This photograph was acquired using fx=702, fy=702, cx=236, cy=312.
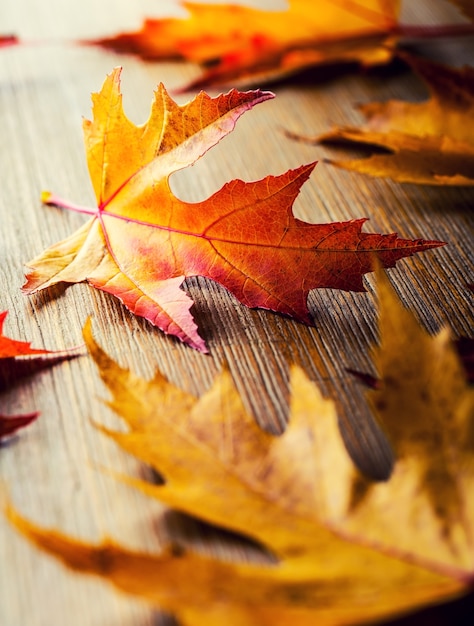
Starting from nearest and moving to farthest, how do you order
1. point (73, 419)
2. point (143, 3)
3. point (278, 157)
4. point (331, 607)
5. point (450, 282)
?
point (331, 607)
point (73, 419)
point (450, 282)
point (278, 157)
point (143, 3)

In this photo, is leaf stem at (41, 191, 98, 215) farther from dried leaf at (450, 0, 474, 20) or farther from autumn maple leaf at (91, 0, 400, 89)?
dried leaf at (450, 0, 474, 20)

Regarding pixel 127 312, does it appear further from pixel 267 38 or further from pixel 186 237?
pixel 267 38

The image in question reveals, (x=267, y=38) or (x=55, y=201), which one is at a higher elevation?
(x=267, y=38)

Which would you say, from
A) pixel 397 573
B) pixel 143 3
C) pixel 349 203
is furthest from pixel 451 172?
pixel 143 3

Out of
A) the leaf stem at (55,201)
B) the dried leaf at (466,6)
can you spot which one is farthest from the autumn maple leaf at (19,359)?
the dried leaf at (466,6)

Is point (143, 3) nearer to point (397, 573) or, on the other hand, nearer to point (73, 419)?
point (73, 419)

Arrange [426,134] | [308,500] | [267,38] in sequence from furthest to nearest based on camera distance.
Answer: [267,38]
[426,134]
[308,500]

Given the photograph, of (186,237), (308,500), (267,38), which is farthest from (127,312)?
(267,38)
